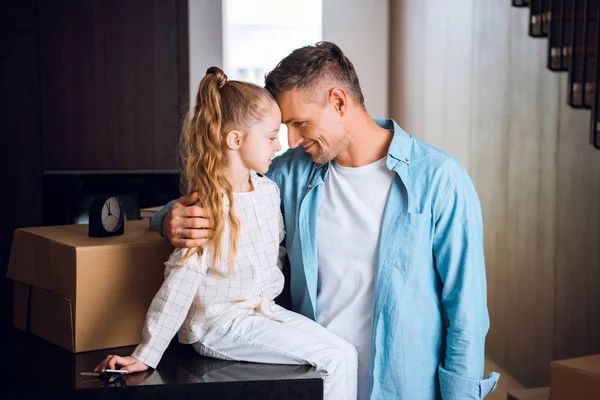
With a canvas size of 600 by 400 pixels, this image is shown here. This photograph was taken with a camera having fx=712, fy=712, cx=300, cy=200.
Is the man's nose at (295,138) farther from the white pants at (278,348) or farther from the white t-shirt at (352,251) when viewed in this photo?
the white pants at (278,348)

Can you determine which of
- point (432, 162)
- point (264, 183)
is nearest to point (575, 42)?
point (432, 162)

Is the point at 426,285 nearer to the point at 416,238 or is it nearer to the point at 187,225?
the point at 416,238

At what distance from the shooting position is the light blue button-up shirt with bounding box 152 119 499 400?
65.9 inches

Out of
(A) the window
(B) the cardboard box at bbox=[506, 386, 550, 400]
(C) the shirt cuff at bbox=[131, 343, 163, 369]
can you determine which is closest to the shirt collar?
(C) the shirt cuff at bbox=[131, 343, 163, 369]

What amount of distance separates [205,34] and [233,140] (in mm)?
3916

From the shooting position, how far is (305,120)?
1783mm

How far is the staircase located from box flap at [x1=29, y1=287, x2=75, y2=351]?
1926mm

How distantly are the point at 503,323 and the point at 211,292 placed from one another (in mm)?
2505

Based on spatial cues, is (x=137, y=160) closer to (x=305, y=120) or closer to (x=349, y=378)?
(x=305, y=120)

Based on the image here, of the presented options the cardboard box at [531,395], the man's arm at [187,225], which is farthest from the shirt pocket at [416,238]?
the cardboard box at [531,395]

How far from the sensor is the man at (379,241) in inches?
66.4

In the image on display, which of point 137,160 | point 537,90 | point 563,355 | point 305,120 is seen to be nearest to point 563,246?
point 563,355

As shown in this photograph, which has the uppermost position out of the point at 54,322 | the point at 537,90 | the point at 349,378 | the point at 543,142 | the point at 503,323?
the point at 537,90

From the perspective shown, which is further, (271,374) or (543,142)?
(543,142)
